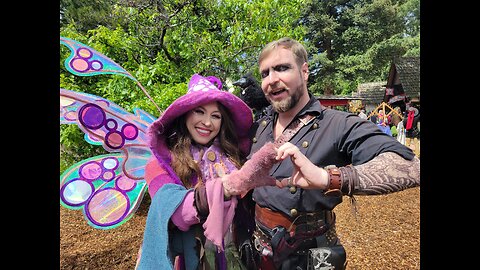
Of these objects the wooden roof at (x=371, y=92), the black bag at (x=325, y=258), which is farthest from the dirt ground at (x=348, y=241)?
the wooden roof at (x=371, y=92)

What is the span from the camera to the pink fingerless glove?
109 cm

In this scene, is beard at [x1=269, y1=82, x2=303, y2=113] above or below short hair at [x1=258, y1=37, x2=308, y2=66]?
below

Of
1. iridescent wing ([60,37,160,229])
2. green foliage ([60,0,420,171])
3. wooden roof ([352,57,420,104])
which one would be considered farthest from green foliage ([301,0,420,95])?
iridescent wing ([60,37,160,229])

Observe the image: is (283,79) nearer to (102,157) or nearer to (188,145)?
(188,145)

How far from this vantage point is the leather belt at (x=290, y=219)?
1453 mm

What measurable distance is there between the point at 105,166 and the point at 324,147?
1393 millimetres

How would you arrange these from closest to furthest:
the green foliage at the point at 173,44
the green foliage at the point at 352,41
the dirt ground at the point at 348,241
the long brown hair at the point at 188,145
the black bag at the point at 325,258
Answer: the black bag at the point at 325,258, the long brown hair at the point at 188,145, the green foliage at the point at 173,44, the dirt ground at the point at 348,241, the green foliage at the point at 352,41

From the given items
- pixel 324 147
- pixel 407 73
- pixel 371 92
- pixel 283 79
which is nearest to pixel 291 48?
pixel 283 79

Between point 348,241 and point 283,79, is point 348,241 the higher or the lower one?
the lower one

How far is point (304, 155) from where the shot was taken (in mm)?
1288

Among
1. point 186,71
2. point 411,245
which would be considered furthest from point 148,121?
point 411,245

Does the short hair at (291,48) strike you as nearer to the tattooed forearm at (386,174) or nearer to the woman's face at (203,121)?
the woman's face at (203,121)

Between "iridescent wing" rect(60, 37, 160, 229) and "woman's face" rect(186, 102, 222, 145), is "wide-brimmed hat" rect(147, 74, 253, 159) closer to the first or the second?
"woman's face" rect(186, 102, 222, 145)
